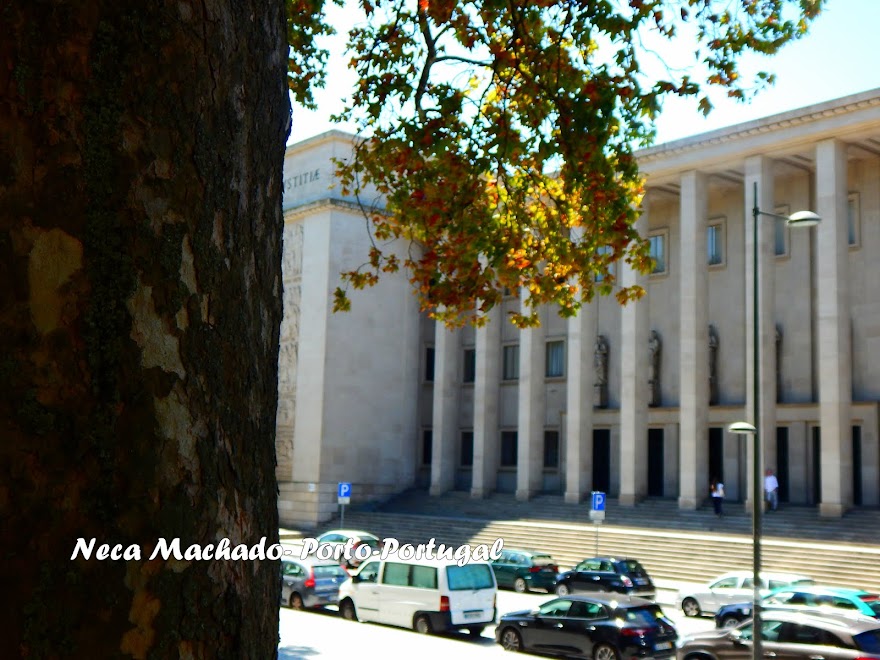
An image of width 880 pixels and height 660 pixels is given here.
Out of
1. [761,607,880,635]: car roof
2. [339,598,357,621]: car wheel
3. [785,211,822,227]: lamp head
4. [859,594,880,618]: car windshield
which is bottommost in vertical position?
[339,598,357,621]: car wheel

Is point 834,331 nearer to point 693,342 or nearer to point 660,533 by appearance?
point 693,342

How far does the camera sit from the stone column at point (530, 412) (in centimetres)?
4750

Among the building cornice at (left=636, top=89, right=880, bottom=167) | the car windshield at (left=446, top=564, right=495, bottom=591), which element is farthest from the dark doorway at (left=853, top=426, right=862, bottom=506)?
the car windshield at (left=446, top=564, right=495, bottom=591)

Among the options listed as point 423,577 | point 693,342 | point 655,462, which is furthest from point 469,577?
point 655,462

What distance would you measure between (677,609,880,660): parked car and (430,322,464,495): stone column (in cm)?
3466

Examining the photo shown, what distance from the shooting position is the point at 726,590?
1000 inches

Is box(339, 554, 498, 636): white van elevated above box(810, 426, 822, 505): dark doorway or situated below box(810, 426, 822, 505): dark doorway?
below

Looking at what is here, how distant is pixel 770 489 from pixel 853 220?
10829 mm

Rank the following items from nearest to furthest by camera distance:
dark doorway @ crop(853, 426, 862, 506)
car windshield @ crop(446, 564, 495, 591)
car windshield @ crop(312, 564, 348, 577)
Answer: car windshield @ crop(446, 564, 495, 591)
car windshield @ crop(312, 564, 348, 577)
dark doorway @ crop(853, 426, 862, 506)

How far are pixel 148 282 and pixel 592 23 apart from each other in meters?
8.75

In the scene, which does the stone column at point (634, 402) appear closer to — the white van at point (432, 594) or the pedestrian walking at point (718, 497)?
the pedestrian walking at point (718, 497)

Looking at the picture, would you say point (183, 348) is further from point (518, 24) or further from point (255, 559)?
point (518, 24)

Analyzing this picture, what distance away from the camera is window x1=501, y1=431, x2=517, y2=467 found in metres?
51.0

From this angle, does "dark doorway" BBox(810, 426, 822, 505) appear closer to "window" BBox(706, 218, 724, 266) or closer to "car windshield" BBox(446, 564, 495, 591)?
"window" BBox(706, 218, 724, 266)
